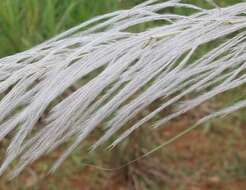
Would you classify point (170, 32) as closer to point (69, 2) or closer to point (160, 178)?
point (160, 178)

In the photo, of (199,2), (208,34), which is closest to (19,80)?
(208,34)

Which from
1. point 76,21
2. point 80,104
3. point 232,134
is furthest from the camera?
point 76,21

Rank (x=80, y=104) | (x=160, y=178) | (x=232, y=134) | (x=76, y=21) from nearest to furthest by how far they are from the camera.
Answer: (x=80, y=104) < (x=160, y=178) < (x=232, y=134) < (x=76, y=21)

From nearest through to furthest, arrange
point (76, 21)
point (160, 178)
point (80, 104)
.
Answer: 1. point (80, 104)
2. point (160, 178)
3. point (76, 21)

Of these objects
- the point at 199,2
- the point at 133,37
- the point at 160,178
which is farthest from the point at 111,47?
the point at 199,2

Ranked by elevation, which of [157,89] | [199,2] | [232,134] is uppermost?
[157,89]

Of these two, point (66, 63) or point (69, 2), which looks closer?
point (66, 63)

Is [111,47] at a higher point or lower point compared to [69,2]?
higher

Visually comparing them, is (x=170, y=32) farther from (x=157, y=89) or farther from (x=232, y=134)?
(x=232, y=134)

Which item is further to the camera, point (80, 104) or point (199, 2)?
point (199, 2)
